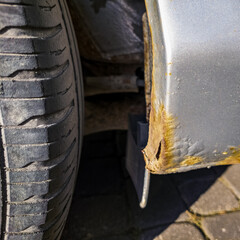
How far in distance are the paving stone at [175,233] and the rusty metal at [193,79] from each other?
20.3 inches

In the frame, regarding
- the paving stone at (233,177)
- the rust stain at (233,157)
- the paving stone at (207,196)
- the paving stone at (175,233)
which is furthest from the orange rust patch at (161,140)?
the paving stone at (233,177)

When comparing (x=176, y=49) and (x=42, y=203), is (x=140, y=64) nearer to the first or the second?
(x=176, y=49)

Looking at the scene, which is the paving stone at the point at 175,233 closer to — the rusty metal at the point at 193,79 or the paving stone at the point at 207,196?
the paving stone at the point at 207,196

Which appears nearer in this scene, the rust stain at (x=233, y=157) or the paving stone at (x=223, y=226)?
the rust stain at (x=233, y=157)

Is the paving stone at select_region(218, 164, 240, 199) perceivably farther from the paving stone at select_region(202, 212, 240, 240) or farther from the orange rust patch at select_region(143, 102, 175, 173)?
the orange rust patch at select_region(143, 102, 175, 173)

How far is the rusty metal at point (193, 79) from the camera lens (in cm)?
56

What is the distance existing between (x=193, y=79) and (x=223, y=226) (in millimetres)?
788

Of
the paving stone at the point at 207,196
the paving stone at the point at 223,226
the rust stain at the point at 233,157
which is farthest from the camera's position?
the paving stone at the point at 207,196

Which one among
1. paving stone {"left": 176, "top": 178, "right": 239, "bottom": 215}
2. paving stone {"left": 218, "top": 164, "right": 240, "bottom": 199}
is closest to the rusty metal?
paving stone {"left": 176, "top": 178, "right": 239, "bottom": 215}

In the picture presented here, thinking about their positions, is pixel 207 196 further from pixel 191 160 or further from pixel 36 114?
pixel 36 114

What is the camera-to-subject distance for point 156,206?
1.19 meters

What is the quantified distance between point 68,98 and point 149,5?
0.32 meters

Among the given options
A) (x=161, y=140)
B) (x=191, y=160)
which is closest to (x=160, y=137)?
(x=161, y=140)

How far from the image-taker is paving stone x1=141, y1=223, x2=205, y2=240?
3.36 feet
